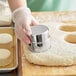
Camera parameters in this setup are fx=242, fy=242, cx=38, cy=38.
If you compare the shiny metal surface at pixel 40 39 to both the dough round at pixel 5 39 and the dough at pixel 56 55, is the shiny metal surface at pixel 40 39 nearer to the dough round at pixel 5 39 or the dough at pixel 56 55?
the dough at pixel 56 55

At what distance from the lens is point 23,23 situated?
0.88 metres

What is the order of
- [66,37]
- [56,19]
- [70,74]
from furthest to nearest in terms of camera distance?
[56,19]
[66,37]
[70,74]

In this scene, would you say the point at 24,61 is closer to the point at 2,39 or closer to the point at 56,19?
the point at 2,39

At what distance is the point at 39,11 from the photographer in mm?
1226

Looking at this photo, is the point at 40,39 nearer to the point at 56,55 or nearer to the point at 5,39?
the point at 56,55

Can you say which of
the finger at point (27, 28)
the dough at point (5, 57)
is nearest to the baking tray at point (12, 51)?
the dough at point (5, 57)

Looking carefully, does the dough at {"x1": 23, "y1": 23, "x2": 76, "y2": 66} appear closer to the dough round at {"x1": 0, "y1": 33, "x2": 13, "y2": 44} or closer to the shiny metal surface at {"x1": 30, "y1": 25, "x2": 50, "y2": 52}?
the shiny metal surface at {"x1": 30, "y1": 25, "x2": 50, "y2": 52}

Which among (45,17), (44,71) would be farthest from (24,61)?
(45,17)

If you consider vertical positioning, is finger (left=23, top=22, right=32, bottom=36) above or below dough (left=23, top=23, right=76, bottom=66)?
above

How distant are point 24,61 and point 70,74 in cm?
18

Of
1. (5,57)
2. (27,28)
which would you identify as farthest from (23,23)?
(5,57)

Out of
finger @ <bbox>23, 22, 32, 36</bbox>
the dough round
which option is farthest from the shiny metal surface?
the dough round

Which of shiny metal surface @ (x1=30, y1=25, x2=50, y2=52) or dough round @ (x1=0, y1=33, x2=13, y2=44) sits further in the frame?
dough round @ (x1=0, y1=33, x2=13, y2=44)

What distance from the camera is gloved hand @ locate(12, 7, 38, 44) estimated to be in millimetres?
852
